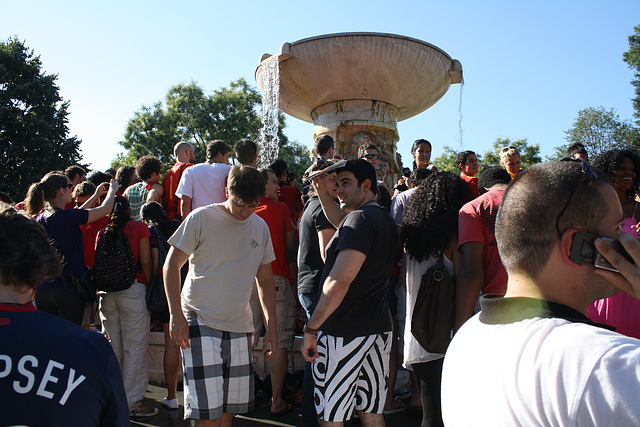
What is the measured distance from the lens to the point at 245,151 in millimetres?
5328

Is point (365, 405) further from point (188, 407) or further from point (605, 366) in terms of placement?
point (605, 366)

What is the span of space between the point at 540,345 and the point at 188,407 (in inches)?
109

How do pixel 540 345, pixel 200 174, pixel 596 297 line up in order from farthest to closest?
1. pixel 200 174
2. pixel 596 297
3. pixel 540 345

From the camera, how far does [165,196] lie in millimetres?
5797

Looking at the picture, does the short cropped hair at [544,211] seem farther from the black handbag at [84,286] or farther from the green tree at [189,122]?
the green tree at [189,122]

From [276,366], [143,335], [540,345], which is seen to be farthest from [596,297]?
[143,335]

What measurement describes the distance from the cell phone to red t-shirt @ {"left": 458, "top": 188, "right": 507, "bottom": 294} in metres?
1.93

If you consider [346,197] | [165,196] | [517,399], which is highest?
[165,196]

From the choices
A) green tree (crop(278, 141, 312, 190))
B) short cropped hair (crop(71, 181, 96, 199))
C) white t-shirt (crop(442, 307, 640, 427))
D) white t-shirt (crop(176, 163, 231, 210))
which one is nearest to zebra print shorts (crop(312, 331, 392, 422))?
white t-shirt (crop(442, 307, 640, 427))

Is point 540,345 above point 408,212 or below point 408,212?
below

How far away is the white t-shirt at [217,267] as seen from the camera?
3.27 m

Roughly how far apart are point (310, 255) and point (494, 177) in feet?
5.55

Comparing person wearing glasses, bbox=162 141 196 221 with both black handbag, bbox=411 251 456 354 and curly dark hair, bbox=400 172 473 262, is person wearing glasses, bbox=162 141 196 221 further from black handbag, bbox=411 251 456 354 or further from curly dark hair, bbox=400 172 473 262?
black handbag, bbox=411 251 456 354

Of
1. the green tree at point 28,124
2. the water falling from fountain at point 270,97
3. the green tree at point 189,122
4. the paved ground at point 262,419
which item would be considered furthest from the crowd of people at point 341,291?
the green tree at point 189,122
